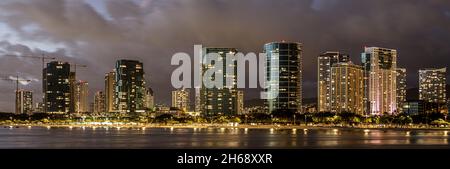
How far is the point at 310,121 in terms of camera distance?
639ft

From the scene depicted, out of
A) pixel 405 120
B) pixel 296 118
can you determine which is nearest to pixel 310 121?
pixel 296 118
